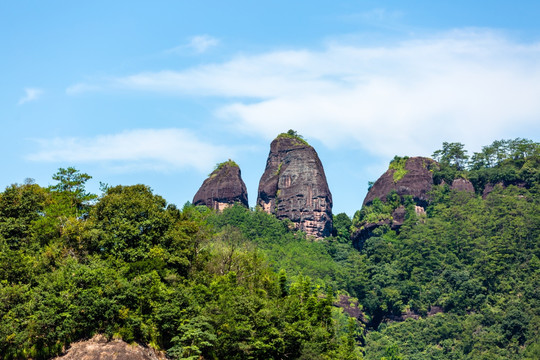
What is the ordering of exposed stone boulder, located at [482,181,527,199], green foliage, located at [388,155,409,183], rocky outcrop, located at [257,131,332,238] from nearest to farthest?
exposed stone boulder, located at [482,181,527,199] < rocky outcrop, located at [257,131,332,238] < green foliage, located at [388,155,409,183]

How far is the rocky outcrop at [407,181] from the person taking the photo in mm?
108312

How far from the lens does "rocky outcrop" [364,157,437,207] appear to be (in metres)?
108

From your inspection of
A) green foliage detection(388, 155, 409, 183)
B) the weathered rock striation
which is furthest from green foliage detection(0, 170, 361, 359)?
green foliage detection(388, 155, 409, 183)

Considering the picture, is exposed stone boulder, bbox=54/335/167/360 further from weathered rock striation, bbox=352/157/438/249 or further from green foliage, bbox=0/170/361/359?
weathered rock striation, bbox=352/157/438/249

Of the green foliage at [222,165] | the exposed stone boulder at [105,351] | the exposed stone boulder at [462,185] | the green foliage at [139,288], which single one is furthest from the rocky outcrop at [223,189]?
the exposed stone boulder at [105,351]

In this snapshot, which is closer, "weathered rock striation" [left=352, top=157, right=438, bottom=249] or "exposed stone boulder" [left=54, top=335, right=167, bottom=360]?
"exposed stone boulder" [left=54, top=335, right=167, bottom=360]

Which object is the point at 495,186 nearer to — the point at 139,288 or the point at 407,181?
the point at 407,181

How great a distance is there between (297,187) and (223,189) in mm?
10002

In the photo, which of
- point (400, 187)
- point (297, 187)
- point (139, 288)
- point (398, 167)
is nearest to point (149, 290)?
point (139, 288)

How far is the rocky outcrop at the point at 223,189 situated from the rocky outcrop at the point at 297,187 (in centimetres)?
409

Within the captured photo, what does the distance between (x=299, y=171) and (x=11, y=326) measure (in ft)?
243

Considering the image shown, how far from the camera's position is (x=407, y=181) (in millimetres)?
109062

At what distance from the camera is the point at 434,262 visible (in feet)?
310

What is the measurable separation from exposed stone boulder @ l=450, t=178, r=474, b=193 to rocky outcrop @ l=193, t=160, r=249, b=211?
28574 mm
